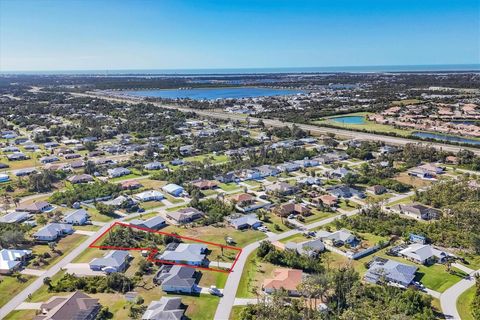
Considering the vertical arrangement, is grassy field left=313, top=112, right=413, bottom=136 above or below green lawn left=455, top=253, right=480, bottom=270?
above

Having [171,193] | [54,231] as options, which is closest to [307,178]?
[171,193]

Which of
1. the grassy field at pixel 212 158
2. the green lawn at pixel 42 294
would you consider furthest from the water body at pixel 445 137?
the green lawn at pixel 42 294

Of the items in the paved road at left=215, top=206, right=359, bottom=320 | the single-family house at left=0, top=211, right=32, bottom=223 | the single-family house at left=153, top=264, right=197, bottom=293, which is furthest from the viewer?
the single-family house at left=0, top=211, right=32, bottom=223

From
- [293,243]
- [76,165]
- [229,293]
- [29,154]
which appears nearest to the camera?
[229,293]

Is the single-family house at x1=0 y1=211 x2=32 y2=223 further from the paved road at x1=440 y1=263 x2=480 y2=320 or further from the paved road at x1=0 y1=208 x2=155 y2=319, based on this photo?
the paved road at x1=440 y1=263 x2=480 y2=320

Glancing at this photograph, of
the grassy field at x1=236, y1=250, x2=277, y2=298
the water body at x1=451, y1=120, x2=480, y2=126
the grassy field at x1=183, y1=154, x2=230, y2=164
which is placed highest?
the water body at x1=451, y1=120, x2=480, y2=126

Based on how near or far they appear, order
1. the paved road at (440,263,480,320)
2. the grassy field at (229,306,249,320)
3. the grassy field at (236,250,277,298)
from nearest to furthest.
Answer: the grassy field at (229,306,249,320) < the paved road at (440,263,480,320) < the grassy field at (236,250,277,298)

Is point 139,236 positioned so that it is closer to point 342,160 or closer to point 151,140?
point 342,160

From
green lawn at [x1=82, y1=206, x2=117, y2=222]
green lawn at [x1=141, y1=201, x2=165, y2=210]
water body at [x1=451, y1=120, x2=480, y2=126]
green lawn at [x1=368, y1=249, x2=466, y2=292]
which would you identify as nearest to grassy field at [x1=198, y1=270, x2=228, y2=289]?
green lawn at [x1=368, y1=249, x2=466, y2=292]
